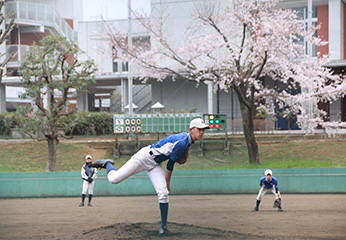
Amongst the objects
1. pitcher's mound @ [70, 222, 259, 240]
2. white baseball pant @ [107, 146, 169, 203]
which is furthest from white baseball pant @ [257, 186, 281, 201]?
white baseball pant @ [107, 146, 169, 203]

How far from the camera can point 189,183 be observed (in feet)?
57.7

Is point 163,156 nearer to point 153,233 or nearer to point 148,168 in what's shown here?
point 148,168

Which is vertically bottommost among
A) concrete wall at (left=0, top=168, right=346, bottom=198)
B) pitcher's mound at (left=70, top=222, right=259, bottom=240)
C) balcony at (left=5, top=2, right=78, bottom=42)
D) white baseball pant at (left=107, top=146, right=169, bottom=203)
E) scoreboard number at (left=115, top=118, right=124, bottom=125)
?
concrete wall at (left=0, top=168, right=346, bottom=198)

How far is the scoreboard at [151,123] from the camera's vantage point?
23.5 m

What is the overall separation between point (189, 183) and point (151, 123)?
6.80m

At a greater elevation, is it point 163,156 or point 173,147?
point 173,147

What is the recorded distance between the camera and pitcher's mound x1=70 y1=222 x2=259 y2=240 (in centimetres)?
746

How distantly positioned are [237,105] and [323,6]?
8.18 meters

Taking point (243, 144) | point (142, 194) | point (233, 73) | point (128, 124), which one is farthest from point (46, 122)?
point (243, 144)

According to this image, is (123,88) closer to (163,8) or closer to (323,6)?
Answer: (163,8)

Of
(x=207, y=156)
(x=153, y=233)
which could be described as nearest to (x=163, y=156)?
(x=153, y=233)

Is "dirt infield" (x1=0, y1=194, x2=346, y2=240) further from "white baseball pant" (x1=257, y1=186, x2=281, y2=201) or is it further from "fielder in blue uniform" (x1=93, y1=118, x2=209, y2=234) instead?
"fielder in blue uniform" (x1=93, y1=118, x2=209, y2=234)

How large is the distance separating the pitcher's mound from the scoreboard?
15.0 metres

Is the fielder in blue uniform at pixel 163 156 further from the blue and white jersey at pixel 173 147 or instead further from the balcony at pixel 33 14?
the balcony at pixel 33 14
